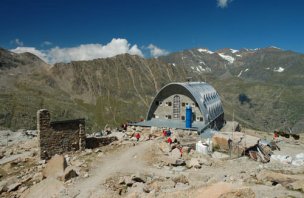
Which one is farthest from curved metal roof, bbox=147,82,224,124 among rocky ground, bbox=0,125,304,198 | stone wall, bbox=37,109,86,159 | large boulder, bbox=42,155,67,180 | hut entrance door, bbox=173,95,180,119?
large boulder, bbox=42,155,67,180

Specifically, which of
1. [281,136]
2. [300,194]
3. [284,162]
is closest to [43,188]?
[300,194]

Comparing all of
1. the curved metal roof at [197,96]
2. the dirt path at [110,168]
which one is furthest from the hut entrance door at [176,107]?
the dirt path at [110,168]

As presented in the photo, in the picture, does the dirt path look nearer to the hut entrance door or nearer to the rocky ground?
the rocky ground

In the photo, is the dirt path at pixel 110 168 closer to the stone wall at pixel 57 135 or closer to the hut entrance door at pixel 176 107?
the stone wall at pixel 57 135

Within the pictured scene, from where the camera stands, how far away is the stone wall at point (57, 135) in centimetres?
2450

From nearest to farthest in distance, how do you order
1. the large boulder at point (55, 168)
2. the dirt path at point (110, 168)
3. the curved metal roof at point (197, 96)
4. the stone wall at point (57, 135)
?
the dirt path at point (110, 168)
the large boulder at point (55, 168)
the stone wall at point (57, 135)
the curved metal roof at point (197, 96)

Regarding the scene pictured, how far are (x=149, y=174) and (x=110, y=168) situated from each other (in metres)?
2.94

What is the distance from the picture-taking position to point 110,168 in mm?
21562

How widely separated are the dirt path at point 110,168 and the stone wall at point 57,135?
390 cm

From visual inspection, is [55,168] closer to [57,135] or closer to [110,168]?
[110,168]

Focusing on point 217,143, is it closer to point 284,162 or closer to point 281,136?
point 284,162

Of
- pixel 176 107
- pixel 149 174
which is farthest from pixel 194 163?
pixel 176 107

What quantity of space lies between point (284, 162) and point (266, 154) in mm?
2568

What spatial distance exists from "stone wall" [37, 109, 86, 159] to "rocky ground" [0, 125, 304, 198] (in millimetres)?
1011
